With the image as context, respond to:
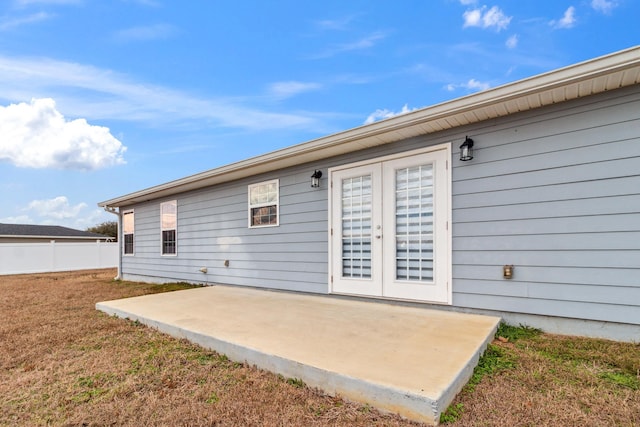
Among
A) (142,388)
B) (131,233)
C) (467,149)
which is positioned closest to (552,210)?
(467,149)

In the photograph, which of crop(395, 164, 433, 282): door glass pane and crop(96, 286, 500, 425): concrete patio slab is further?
crop(395, 164, 433, 282): door glass pane

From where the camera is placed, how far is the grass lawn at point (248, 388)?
1.80m

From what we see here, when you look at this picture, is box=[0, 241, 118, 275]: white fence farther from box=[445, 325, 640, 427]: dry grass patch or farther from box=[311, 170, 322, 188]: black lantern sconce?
box=[445, 325, 640, 427]: dry grass patch

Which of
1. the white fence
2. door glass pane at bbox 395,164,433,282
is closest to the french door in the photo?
door glass pane at bbox 395,164,433,282

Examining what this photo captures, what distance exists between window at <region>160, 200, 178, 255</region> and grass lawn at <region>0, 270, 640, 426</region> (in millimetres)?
4732

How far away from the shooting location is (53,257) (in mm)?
14227

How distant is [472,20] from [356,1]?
2300 mm

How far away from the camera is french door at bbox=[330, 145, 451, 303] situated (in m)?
3.81

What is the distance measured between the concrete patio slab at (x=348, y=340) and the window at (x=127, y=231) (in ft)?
17.8

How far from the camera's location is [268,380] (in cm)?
230

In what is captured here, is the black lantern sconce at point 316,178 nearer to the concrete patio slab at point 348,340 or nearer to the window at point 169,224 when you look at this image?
the concrete patio slab at point 348,340

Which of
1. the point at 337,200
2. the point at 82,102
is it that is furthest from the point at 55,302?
the point at 82,102

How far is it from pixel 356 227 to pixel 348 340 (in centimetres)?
203

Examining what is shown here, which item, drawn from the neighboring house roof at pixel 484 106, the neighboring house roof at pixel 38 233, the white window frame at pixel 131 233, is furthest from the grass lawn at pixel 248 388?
the neighboring house roof at pixel 38 233
